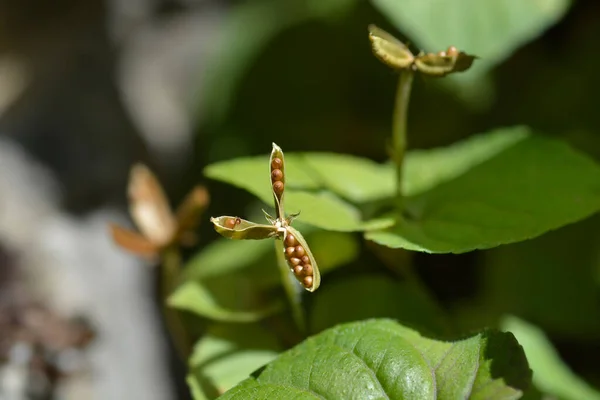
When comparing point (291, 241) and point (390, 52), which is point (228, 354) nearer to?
point (291, 241)

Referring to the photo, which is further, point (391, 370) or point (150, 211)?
point (150, 211)

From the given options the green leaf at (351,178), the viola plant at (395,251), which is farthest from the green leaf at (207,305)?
the green leaf at (351,178)

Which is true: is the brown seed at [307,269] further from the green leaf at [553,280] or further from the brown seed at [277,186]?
the green leaf at [553,280]

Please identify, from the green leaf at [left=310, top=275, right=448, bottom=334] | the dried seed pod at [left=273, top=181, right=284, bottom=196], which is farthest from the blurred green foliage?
the dried seed pod at [left=273, top=181, right=284, bottom=196]

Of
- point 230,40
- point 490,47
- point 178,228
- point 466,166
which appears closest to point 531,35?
point 490,47

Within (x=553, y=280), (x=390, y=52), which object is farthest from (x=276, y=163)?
(x=553, y=280)

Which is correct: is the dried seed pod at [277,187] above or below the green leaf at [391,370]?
above

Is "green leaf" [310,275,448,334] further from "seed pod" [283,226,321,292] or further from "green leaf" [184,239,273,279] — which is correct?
"seed pod" [283,226,321,292]
